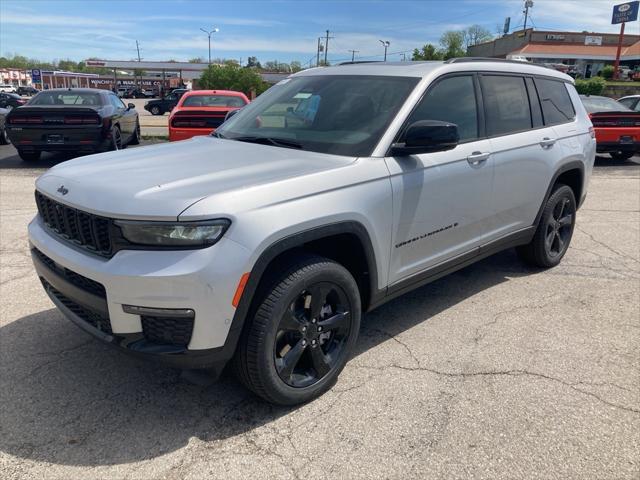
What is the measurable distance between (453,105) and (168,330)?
2.56 m

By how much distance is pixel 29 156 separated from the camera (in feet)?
37.7

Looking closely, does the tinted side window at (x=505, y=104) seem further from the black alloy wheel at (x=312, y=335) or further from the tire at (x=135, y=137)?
the tire at (x=135, y=137)

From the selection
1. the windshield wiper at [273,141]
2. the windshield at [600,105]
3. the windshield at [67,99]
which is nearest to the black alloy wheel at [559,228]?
the windshield wiper at [273,141]

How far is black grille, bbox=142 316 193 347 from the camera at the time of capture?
2.45m

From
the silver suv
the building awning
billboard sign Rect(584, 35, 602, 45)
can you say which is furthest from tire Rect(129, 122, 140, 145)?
billboard sign Rect(584, 35, 602, 45)

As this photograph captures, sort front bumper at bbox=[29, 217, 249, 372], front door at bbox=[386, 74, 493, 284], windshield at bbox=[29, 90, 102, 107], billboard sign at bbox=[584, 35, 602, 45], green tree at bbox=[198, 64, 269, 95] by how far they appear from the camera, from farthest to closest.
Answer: billboard sign at bbox=[584, 35, 602, 45]
green tree at bbox=[198, 64, 269, 95]
windshield at bbox=[29, 90, 102, 107]
front door at bbox=[386, 74, 493, 284]
front bumper at bbox=[29, 217, 249, 372]

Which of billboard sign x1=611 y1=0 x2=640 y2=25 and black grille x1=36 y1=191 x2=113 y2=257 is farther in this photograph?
billboard sign x1=611 y1=0 x2=640 y2=25

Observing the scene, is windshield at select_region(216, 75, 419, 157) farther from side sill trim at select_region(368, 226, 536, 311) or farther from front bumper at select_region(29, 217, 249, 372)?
front bumper at select_region(29, 217, 249, 372)

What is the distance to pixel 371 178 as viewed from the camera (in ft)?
10.2

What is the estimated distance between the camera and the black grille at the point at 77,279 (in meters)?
2.57

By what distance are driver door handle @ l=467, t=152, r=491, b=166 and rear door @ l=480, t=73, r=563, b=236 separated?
0.14 metres

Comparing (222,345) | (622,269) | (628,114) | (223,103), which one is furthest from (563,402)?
(628,114)

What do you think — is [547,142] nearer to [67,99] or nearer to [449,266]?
[449,266]

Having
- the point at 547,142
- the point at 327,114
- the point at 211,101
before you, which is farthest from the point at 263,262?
the point at 211,101
